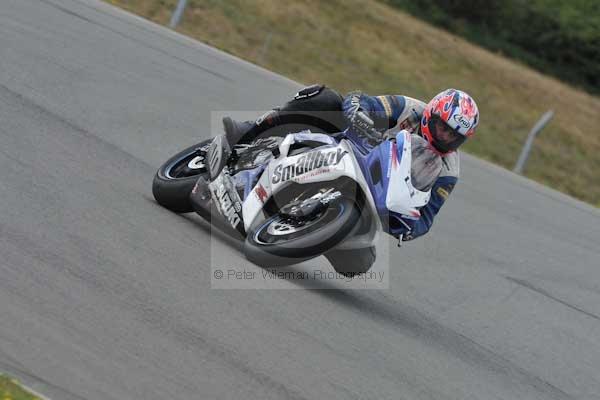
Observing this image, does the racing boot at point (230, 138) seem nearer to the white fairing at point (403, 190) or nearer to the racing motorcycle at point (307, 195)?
the racing motorcycle at point (307, 195)

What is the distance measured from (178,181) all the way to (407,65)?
17813mm

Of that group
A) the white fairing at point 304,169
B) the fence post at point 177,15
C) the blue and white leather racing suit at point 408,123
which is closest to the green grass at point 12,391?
the white fairing at point 304,169

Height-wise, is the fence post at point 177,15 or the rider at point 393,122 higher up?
the rider at point 393,122

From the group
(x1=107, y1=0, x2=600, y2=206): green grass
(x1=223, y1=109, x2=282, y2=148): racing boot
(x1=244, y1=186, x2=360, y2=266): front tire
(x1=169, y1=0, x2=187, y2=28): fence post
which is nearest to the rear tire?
(x1=223, y1=109, x2=282, y2=148): racing boot

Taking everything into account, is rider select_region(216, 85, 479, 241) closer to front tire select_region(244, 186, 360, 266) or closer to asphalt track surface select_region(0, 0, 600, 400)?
front tire select_region(244, 186, 360, 266)

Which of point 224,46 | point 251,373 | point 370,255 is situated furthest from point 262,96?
point 251,373

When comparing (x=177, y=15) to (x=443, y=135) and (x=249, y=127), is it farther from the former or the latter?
(x=443, y=135)

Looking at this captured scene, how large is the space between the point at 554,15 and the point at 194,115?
21972mm

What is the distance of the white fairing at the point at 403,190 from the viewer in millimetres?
6730

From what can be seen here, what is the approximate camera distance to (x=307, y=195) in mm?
7113

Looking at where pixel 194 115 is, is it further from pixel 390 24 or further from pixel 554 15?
pixel 554 15

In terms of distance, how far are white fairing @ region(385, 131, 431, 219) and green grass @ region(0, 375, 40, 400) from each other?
300 centimetres

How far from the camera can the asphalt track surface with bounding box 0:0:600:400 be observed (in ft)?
16.6

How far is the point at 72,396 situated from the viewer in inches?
175
